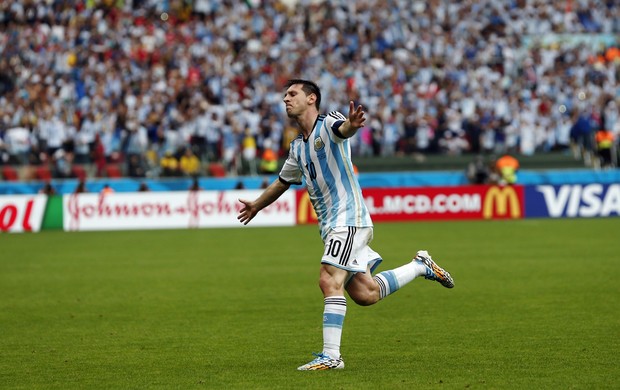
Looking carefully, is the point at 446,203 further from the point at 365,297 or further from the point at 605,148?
the point at 365,297

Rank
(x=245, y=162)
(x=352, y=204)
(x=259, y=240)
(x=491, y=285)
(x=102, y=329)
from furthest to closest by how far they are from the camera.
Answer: (x=245, y=162) → (x=259, y=240) → (x=491, y=285) → (x=102, y=329) → (x=352, y=204)

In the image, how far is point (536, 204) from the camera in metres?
27.4

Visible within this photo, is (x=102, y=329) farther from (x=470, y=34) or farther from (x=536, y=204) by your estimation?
(x=470, y=34)

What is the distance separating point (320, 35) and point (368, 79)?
9.50ft

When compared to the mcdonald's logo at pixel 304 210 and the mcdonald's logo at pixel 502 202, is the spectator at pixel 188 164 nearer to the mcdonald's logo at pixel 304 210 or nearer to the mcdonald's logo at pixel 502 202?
the mcdonald's logo at pixel 304 210

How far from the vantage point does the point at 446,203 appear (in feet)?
90.1

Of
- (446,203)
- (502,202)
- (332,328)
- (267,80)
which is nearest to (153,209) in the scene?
(267,80)

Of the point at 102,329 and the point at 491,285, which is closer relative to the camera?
the point at 102,329

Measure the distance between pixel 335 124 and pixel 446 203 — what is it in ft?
65.6

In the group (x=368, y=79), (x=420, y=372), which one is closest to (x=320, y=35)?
(x=368, y=79)

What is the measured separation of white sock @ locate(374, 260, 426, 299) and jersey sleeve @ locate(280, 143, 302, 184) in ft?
3.44

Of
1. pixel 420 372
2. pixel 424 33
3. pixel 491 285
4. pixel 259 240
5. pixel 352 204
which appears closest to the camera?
Answer: pixel 420 372

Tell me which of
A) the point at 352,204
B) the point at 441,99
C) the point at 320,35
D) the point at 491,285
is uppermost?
the point at 320,35

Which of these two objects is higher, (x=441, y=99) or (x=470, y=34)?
(x=470, y=34)
